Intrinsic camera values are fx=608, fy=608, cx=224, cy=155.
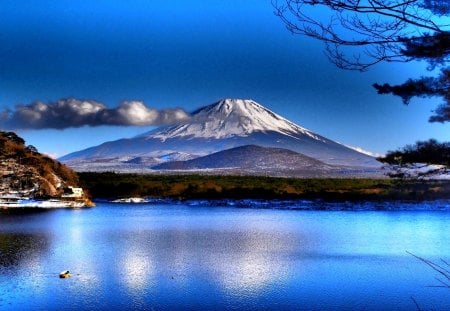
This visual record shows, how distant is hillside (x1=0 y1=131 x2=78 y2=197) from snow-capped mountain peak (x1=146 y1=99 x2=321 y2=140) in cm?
13737

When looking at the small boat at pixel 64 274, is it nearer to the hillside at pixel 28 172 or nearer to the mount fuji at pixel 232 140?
the hillside at pixel 28 172

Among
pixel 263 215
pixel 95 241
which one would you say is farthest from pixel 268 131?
pixel 95 241

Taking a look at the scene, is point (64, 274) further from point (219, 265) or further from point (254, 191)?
point (254, 191)

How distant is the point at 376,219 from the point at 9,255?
61.7 ft

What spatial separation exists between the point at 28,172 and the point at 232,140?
14717 cm

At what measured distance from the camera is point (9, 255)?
1533 centimetres

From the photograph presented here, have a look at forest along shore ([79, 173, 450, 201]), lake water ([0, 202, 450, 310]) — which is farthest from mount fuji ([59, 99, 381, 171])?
lake water ([0, 202, 450, 310])

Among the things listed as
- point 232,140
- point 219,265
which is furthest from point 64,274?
point 232,140

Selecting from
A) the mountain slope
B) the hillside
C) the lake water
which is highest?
the mountain slope

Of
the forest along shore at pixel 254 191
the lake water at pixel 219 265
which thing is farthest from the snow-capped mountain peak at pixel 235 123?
the lake water at pixel 219 265

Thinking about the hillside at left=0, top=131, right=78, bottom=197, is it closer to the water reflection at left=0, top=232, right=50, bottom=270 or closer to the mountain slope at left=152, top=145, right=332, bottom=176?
the water reflection at left=0, top=232, right=50, bottom=270

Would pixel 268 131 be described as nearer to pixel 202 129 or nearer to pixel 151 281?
pixel 202 129

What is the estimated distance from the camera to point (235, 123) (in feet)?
635

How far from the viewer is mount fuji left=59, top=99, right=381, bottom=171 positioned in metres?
171
